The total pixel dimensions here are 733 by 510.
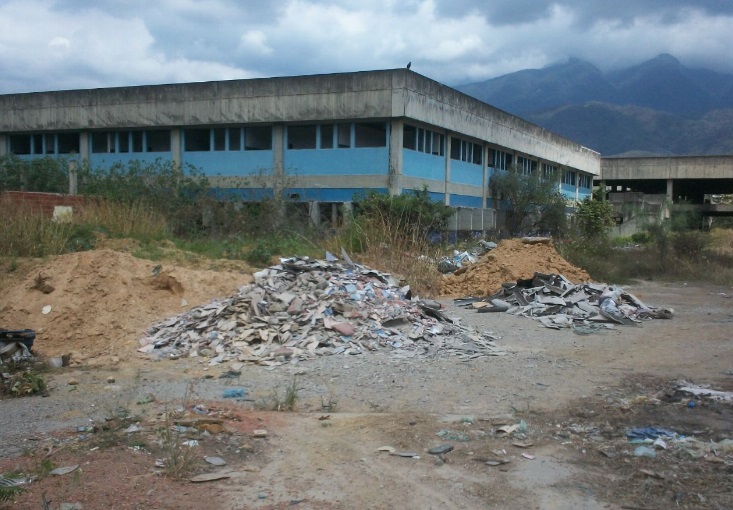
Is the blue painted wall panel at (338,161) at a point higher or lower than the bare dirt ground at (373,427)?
higher

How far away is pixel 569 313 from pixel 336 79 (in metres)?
15.2

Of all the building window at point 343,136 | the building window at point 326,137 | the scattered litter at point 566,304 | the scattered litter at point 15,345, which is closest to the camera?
the scattered litter at point 15,345

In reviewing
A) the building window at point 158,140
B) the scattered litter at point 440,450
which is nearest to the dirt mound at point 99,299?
the scattered litter at point 440,450

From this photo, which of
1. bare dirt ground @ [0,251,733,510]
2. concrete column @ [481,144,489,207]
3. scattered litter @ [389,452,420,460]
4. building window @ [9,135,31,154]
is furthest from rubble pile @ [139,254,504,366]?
building window @ [9,135,31,154]

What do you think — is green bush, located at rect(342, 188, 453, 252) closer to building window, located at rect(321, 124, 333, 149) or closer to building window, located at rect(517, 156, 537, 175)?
building window, located at rect(321, 124, 333, 149)

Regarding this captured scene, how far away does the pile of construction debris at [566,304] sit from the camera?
11742 mm

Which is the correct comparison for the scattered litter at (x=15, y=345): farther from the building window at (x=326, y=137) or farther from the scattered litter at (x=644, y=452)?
the building window at (x=326, y=137)

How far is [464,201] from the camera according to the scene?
29984 millimetres

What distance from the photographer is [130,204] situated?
17297 millimetres

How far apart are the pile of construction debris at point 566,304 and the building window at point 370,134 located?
12133 millimetres

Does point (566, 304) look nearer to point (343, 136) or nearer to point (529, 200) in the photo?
point (343, 136)

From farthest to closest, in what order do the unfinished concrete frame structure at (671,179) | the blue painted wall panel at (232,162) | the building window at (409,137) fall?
1. the unfinished concrete frame structure at (671,179)
2. the blue painted wall panel at (232,162)
3. the building window at (409,137)

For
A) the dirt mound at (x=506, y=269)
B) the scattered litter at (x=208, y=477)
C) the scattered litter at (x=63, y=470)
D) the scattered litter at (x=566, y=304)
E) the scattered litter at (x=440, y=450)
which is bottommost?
the scattered litter at (x=440, y=450)

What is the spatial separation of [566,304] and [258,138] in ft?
57.5
